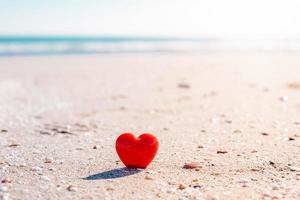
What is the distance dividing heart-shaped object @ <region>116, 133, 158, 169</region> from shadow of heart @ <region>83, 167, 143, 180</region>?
0.07m

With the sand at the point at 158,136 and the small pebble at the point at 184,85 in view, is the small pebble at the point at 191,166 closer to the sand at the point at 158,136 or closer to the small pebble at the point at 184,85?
the sand at the point at 158,136

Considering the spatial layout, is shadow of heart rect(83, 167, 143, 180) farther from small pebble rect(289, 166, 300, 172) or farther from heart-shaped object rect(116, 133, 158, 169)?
small pebble rect(289, 166, 300, 172)

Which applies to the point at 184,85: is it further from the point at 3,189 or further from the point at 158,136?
the point at 3,189

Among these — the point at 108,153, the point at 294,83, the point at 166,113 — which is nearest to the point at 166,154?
the point at 108,153

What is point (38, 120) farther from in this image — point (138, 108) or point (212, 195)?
point (212, 195)

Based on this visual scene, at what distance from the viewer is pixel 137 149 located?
392 centimetres

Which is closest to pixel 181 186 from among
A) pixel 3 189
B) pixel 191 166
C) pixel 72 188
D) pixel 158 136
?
pixel 191 166

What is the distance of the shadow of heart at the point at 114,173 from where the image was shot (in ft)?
12.6

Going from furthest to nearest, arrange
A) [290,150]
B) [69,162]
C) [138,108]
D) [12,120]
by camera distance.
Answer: [138,108] < [12,120] < [290,150] < [69,162]

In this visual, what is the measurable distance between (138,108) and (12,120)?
1.97m

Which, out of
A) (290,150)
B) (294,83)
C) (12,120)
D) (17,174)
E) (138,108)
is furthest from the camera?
(294,83)

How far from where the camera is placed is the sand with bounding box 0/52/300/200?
360 centimetres

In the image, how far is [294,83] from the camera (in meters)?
9.96

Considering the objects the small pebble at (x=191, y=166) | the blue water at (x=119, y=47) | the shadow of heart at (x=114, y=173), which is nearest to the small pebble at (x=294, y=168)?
the small pebble at (x=191, y=166)
